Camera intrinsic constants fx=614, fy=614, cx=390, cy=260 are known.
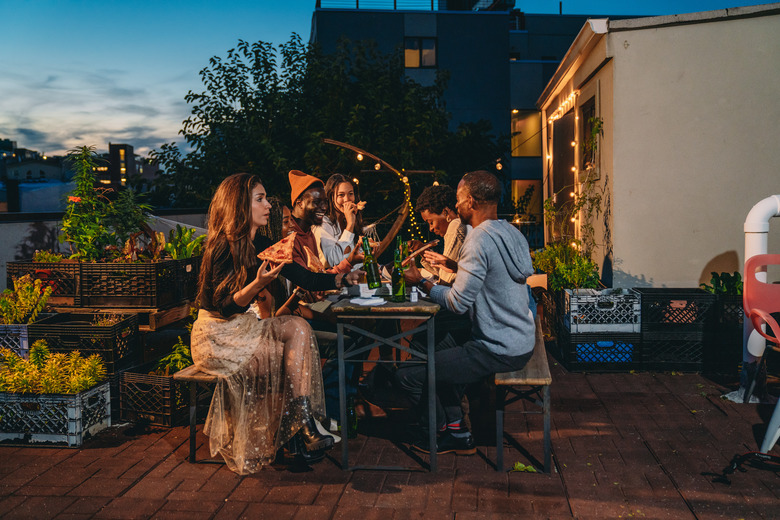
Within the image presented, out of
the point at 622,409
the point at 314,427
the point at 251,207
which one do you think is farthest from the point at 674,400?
the point at 251,207

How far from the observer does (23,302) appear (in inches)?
189

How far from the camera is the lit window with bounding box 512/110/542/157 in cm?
2333

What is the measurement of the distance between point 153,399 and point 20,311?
4.25 feet

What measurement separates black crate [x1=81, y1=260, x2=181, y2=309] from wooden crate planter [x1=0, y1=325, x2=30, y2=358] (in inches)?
18.8

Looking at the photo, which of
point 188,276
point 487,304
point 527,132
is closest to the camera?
point 487,304

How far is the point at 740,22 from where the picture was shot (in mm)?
6324

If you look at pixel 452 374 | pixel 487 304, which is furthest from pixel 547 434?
pixel 487 304

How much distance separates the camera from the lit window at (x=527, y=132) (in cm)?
2333

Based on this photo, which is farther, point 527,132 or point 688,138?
point 527,132

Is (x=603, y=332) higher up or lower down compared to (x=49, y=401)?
higher up

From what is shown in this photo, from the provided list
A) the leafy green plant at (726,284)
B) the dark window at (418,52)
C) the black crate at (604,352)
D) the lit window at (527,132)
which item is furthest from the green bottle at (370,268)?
the lit window at (527,132)

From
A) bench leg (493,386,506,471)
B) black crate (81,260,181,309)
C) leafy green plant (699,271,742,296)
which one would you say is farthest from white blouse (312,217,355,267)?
leafy green plant (699,271,742,296)

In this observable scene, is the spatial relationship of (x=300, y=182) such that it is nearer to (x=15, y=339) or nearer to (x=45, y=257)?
(x=45, y=257)

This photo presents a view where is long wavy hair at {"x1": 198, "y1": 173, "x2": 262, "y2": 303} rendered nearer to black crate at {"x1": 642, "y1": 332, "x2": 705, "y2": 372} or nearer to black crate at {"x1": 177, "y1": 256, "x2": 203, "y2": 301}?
black crate at {"x1": 177, "y1": 256, "x2": 203, "y2": 301}
